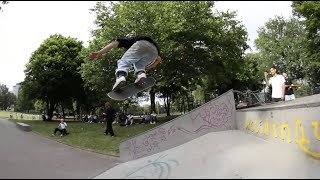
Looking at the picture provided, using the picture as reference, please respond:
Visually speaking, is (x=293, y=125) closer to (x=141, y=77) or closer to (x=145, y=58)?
(x=141, y=77)

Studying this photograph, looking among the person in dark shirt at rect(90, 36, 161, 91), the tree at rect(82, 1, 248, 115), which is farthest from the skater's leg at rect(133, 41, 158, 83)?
the tree at rect(82, 1, 248, 115)

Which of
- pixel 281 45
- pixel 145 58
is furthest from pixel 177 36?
pixel 281 45

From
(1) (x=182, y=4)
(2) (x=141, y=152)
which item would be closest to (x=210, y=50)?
(1) (x=182, y=4)

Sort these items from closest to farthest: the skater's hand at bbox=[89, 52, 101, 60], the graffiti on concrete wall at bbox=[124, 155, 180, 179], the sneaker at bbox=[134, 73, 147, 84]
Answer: the graffiti on concrete wall at bbox=[124, 155, 180, 179] → the skater's hand at bbox=[89, 52, 101, 60] → the sneaker at bbox=[134, 73, 147, 84]

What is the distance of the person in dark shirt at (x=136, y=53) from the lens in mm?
6180

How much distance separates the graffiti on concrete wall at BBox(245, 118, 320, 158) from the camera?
7.42 meters

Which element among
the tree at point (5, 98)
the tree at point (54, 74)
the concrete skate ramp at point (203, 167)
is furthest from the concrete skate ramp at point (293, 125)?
the tree at point (5, 98)

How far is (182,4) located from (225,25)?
18.4ft

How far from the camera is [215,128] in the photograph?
12.4 m

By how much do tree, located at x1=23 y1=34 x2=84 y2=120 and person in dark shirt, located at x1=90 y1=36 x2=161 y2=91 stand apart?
30.0 m

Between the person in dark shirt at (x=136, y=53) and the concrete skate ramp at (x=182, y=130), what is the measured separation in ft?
19.5

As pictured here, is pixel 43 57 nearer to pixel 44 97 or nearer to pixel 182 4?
pixel 44 97

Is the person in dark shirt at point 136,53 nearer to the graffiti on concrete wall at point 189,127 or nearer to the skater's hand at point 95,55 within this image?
the skater's hand at point 95,55

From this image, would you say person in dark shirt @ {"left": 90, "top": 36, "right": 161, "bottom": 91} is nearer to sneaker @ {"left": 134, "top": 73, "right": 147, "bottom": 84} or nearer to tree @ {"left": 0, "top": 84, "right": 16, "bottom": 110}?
sneaker @ {"left": 134, "top": 73, "right": 147, "bottom": 84}
